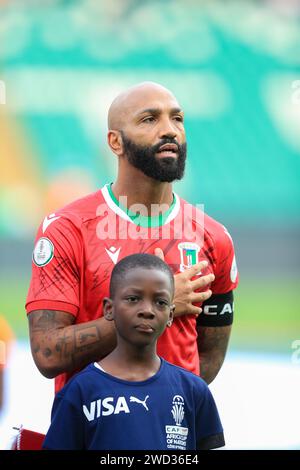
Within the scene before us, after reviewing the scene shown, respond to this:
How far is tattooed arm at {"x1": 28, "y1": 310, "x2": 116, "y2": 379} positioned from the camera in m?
3.44

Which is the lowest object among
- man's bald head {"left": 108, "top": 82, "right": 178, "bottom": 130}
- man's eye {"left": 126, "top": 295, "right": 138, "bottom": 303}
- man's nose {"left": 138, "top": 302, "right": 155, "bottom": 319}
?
man's nose {"left": 138, "top": 302, "right": 155, "bottom": 319}

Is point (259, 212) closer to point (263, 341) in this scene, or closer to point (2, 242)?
point (263, 341)

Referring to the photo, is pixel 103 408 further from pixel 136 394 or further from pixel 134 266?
pixel 134 266

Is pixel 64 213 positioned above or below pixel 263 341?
below

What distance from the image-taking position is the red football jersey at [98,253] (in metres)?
3.57

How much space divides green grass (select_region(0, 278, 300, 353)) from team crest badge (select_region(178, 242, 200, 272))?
263 centimetres

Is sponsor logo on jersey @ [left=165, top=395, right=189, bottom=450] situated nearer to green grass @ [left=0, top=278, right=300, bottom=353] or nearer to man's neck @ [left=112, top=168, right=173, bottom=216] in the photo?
man's neck @ [left=112, top=168, right=173, bottom=216]

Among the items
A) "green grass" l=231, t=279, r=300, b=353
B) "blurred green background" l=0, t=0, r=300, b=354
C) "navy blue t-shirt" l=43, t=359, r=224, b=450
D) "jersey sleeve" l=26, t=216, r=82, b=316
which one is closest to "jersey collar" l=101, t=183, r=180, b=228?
"jersey sleeve" l=26, t=216, r=82, b=316

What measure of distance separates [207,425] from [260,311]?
10.6ft

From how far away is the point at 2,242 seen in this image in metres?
6.38

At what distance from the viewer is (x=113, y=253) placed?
143 inches

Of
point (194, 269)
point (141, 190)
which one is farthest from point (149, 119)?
point (194, 269)

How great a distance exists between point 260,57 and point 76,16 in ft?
4.11
